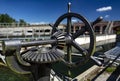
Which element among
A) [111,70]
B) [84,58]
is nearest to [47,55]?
[84,58]

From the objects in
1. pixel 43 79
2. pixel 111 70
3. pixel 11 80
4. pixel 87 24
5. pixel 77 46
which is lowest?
pixel 11 80

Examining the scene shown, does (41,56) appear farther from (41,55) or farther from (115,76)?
(115,76)

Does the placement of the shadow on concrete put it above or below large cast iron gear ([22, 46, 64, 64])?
below

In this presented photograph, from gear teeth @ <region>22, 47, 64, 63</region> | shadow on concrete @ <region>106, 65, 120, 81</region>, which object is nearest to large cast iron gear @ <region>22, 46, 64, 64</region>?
gear teeth @ <region>22, 47, 64, 63</region>

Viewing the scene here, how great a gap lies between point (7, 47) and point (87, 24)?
65 cm

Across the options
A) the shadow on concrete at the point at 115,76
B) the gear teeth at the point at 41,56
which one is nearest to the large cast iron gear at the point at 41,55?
the gear teeth at the point at 41,56

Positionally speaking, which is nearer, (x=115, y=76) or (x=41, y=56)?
(x=41, y=56)

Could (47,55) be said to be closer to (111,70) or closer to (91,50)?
(91,50)

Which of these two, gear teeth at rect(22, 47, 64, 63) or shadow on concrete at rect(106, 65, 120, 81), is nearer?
gear teeth at rect(22, 47, 64, 63)

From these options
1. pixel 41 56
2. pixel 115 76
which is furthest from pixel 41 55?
pixel 115 76

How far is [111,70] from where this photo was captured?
9156 mm

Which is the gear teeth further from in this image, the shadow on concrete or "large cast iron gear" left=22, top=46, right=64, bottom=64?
the shadow on concrete

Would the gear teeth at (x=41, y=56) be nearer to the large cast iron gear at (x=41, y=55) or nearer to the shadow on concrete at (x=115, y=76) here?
the large cast iron gear at (x=41, y=55)

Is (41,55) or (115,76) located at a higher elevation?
(41,55)
